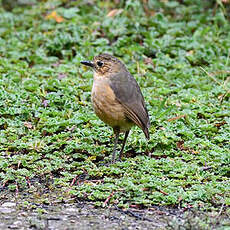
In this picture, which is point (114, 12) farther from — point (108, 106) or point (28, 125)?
point (108, 106)

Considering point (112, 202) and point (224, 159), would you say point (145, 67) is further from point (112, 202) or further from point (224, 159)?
point (112, 202)

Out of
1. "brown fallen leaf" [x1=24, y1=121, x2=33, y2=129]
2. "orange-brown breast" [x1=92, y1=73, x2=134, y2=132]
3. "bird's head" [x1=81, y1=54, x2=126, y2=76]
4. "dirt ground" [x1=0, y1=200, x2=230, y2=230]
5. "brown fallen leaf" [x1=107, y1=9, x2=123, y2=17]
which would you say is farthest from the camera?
"brown fallen leaf" [x1=107, y1=9, x2=123, y2=17]

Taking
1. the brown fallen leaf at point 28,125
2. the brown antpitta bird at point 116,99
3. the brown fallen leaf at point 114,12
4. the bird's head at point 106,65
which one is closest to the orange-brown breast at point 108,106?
the brown antpitta bird at point 116,99

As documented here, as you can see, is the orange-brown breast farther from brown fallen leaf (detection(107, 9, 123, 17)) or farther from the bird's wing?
brown fallen leaf (detection(107, 9, 123, 17))

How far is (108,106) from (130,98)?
0.97 ft

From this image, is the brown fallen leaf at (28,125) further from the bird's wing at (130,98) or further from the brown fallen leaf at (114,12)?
the brown fallen leaf at (114,12)

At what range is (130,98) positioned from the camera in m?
5.88

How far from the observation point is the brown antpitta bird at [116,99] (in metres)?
5.77

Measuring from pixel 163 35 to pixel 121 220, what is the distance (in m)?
5.85

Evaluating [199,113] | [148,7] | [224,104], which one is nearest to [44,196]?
[199,113]

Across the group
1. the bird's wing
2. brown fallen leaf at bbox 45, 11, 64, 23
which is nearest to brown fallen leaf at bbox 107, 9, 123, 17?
brown fallen leaf at bbox 45, 11, 64, 23

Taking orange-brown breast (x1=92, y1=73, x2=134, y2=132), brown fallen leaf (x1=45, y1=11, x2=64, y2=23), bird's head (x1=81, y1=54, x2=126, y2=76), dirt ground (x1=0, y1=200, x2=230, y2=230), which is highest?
bird's head (x1=81, y1=54, x2=126, y2=76)

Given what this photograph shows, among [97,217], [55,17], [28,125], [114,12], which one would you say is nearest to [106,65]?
[28,125]

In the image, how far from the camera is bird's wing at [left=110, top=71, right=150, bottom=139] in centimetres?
580
